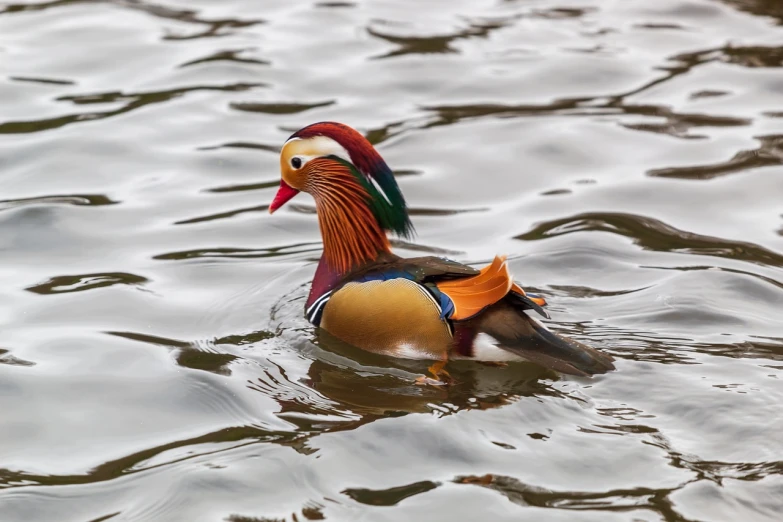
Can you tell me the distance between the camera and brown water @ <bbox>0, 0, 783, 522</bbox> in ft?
15.1

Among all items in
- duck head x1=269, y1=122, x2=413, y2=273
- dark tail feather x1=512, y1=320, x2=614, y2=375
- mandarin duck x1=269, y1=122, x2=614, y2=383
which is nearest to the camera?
dark tail feather x1=512, y1=320, x2=614, y2=375

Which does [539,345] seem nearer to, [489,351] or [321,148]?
[489,351]

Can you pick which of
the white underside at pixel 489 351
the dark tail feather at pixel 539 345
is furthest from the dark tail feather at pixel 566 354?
the white underside at pixel 489 351

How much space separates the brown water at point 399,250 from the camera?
182 inches

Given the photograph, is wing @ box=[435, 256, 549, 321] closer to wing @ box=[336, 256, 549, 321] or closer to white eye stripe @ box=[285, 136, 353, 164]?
wing @ box=[336, 256, 549, 321]

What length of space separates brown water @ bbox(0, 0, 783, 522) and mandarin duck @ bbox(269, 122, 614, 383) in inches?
5.4

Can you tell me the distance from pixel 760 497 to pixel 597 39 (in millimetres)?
7039

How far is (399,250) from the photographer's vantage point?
286 inches

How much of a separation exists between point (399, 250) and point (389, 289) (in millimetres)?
1632

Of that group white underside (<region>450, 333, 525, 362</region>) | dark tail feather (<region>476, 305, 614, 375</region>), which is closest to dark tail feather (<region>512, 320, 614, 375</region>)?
dark tail feather (<region>476, 305, 614, 375</region>)

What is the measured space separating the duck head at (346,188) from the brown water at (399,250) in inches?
21.2

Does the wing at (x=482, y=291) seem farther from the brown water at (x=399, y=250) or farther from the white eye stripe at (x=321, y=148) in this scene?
the white eye stripe at (x=321, y=148)

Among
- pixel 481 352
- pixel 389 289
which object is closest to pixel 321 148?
pixel 389 289

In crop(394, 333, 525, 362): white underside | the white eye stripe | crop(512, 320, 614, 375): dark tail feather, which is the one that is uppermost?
the white eye stripe
